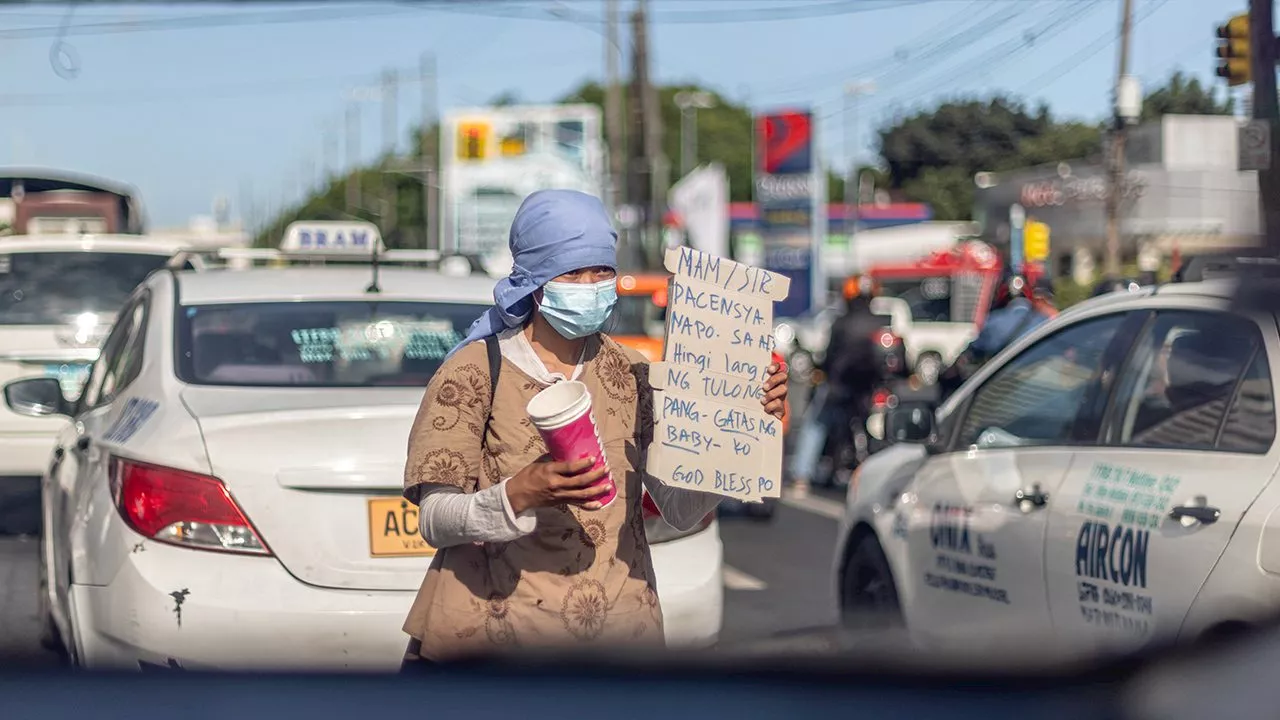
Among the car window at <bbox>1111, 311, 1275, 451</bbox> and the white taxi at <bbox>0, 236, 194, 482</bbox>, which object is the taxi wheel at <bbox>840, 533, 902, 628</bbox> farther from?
the white taxi at <bbox>0, 236, 194, 482</bbox>

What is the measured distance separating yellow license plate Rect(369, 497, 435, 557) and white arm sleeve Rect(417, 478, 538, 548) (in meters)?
1.41

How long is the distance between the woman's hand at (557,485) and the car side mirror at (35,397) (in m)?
3.66

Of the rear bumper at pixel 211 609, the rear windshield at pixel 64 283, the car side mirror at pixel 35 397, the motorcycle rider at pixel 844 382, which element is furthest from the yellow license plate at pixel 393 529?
the motorcycle rider at pixel 844 382

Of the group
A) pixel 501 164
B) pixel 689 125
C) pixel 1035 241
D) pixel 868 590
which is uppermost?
pixel 689 125

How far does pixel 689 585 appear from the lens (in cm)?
460

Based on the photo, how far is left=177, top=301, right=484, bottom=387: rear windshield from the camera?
514 cm

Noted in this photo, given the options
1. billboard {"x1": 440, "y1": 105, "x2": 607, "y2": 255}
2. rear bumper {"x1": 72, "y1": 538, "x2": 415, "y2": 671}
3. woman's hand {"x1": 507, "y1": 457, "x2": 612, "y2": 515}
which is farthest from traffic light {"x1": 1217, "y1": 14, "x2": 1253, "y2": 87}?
billboard {"x1": 440, "y1": 105, "x2": 607, "y2": 255}

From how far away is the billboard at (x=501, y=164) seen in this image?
49.4 metres

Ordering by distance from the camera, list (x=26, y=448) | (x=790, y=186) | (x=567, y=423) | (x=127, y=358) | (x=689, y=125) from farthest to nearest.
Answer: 1. (x=689, y=125)
2. (x=790, y=186)
3. (x=26, y=448)
4. (x=127, y=358)
5. (x=567, y=423)

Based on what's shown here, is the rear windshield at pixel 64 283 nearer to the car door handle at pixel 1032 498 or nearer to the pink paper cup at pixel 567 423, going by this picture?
the car door handle at pixel 1032 498

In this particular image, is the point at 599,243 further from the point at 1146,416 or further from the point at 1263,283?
the point at 1146,416

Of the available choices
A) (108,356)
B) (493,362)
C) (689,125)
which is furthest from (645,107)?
(689,125)

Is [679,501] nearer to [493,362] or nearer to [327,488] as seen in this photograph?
[493,362]

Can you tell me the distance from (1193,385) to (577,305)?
1.80m
